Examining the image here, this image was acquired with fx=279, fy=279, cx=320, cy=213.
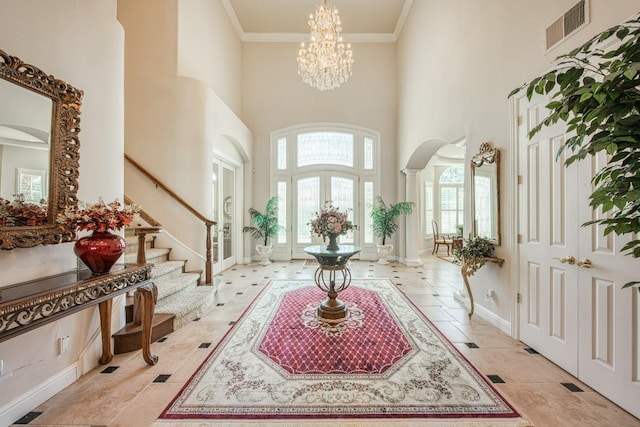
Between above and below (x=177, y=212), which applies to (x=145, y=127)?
above

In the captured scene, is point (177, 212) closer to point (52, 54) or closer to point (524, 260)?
point (52, 54)

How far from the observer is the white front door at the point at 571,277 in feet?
6.61

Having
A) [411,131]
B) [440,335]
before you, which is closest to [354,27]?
[411,131]

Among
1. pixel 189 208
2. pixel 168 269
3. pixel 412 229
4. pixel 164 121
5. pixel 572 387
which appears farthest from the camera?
pixel 412 229

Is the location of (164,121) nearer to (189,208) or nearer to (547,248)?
(189,208)

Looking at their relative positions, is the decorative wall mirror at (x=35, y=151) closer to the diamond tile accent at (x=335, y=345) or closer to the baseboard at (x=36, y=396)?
the baseboard at (x=36, y=396)

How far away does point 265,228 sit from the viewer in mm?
7156

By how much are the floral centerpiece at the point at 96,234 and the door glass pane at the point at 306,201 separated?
5.63m

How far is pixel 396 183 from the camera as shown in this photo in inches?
301

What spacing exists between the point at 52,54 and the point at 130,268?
179cm

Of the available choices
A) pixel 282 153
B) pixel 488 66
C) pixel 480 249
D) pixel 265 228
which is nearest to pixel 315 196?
pixel 282 153

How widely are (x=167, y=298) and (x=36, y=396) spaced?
163 centimetres

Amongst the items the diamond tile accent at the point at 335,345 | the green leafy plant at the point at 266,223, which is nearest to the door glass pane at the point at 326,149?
the green leafy plant at the point at 266,223

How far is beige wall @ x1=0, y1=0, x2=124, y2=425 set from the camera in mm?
1913
